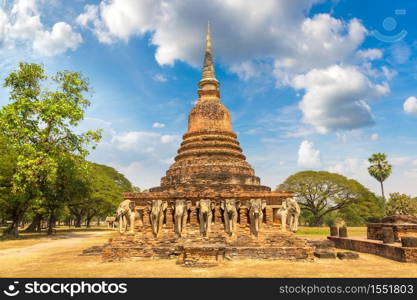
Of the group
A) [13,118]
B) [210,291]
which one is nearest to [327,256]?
[210,291]

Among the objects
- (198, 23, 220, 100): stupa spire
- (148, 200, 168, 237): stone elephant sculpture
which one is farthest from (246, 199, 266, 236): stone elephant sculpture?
(198, 23, 220, 100): stupa spire

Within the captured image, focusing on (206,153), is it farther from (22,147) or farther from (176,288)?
(22,147)

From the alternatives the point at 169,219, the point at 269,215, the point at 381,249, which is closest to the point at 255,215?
the point at 269,215

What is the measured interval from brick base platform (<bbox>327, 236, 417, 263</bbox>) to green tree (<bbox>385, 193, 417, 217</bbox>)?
96.0ft

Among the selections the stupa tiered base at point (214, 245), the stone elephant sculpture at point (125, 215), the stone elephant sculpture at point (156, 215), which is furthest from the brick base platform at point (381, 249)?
the stone elephant sculpture at point (125, 215)

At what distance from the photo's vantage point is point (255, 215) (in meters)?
12.2

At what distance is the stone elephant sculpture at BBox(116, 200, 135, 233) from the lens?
12680 millimetres

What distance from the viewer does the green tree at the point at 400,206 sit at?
41.3m

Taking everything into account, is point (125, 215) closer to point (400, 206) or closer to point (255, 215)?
point (255, 215)

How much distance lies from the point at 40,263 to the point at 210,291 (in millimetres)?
8380

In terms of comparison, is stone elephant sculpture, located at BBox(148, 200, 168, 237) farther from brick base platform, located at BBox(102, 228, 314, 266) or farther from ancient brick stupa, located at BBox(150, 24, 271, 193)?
ancient brick stupa, located at BBox(150, 24, 271, 193)

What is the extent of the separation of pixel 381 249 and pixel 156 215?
35.0ft

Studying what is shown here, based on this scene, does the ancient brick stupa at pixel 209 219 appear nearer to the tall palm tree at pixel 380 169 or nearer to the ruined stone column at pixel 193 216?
the ruined stone column at pixel 193 216

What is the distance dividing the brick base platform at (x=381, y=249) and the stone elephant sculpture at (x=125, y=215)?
11159mm
